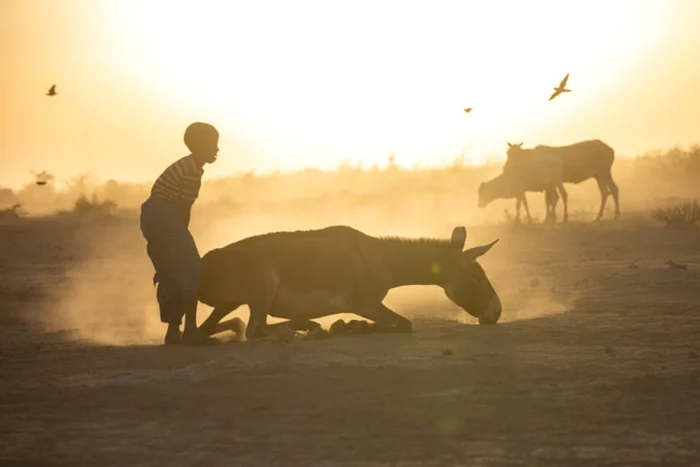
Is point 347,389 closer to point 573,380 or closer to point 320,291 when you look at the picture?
point 573,380

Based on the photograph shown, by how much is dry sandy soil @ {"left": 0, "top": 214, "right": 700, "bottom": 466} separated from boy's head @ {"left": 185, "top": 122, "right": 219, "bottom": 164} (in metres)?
1.85

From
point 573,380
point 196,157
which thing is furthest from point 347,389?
point 196,157

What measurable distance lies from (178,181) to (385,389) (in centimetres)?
363

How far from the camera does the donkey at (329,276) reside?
10539 millimetres

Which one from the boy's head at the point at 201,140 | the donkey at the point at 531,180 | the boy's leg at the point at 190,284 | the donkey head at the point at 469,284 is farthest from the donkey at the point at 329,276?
the donkey at the point at 531,180

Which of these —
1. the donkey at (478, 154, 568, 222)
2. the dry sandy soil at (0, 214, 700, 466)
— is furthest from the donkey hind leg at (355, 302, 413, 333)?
the donkey at (478, 154, 568, 222)

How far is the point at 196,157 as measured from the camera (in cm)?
1036

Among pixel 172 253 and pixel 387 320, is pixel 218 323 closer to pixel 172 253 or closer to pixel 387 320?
pixel 172 253

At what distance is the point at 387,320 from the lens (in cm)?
1101

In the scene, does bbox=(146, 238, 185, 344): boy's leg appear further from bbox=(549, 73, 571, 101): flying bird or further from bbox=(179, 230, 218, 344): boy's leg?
bbox=(549, 73, 571, 101): flying bird

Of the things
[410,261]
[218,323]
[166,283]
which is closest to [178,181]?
[166,283]

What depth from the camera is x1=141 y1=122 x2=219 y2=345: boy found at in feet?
33.3

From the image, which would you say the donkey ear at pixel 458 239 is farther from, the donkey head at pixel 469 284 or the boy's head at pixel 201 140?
the boy's head at pixel 201 140

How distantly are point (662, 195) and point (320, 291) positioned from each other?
31.0 meters
